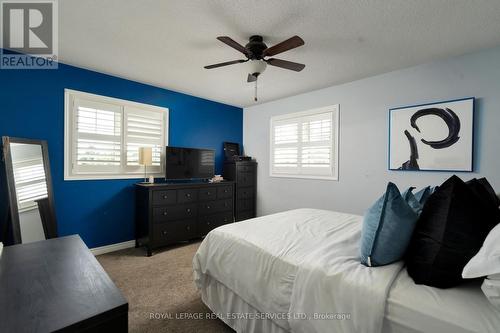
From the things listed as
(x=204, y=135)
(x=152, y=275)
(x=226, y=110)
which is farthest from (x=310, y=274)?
(x=226, y=110)

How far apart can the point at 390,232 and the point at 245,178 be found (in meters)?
3.43

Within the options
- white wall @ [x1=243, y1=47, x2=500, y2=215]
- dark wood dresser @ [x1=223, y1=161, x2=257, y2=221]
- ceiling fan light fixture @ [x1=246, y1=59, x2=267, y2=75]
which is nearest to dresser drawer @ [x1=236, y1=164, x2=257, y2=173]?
dark wood dresser @ [x1=223, y1=161, x2=257, y2=221]

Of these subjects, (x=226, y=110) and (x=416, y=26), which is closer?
(x=416, y=26)

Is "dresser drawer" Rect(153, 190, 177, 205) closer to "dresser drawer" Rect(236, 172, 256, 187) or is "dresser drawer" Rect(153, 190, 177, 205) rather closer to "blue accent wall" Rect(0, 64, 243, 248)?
"blue accent wall" Rect(0, 64, 243, 248)

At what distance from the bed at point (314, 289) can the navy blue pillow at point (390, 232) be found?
0.05 meters

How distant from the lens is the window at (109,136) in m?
2.94

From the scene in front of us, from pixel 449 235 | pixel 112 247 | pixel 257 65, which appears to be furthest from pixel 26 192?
pixel 449 235

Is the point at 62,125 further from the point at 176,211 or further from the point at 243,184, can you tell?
the point at 243,184

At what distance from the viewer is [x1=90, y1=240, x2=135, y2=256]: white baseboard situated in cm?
310

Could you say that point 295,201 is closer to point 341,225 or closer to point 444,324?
point 341,225

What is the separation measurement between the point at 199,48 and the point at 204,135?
2.02 meters

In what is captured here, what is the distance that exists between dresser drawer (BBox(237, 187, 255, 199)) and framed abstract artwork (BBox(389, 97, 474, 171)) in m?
2.51

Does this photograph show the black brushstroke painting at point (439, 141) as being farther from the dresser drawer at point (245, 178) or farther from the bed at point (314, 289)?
the dresser drawer at point (245, 178)

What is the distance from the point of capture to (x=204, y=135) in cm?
430
